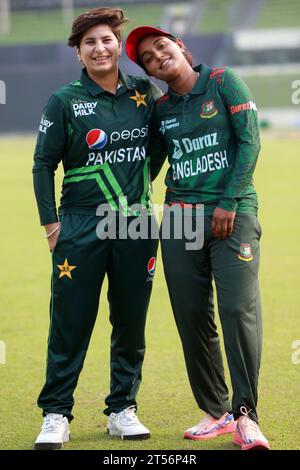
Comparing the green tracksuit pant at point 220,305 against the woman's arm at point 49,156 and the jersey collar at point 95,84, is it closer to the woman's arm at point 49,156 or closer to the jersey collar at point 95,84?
the woman's arm at point 49,156

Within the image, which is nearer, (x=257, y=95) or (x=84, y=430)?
(x=84, y=430)

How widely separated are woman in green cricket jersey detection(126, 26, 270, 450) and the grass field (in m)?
0.46

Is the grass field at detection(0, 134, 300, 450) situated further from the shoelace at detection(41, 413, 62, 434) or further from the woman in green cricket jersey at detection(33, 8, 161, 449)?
the woman in green cricket jersey at detection(33, 8, 161, 449)

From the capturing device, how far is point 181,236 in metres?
3.64

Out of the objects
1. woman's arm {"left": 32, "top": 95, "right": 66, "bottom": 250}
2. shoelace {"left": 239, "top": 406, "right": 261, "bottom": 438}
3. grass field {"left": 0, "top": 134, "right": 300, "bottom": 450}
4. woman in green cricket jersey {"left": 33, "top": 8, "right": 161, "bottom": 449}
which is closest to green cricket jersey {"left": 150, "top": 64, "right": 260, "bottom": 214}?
woman in green cricket jersey {"left": 33, "top": 8, "right": 161, "bottom": 449}

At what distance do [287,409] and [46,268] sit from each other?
4546mm

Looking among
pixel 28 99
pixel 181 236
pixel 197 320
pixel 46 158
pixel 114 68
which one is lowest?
pixel 197 320

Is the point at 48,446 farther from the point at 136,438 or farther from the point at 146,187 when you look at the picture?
the point at 146,187

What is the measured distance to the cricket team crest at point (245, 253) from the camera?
3566mm

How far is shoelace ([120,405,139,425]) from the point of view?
12.5ft

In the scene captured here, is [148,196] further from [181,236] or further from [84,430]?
[84,430]

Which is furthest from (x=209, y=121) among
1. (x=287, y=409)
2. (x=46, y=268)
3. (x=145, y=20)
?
(x=145, y=20)

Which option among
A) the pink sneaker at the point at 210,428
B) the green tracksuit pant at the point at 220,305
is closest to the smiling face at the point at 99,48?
the green tracksuit pant at the point at 220,305

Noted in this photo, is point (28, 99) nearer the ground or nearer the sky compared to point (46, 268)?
A: nearer the sky
